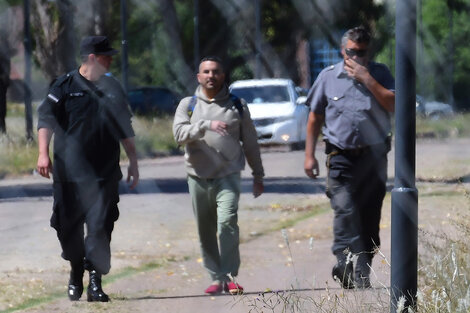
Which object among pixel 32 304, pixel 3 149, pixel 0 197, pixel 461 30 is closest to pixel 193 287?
pixel 32 304

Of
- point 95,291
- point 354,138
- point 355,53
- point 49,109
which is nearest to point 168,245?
point 95,291

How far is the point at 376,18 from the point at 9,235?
24.4 metres

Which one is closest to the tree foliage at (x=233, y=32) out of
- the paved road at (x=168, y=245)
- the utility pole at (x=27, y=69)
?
the utility pole at (x=27, y=69)

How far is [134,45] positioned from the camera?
53.7 metres

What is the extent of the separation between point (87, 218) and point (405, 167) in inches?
103

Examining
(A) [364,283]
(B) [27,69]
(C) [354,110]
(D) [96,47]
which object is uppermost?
(D) [96,47]

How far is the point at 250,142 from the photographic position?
23.4 ft

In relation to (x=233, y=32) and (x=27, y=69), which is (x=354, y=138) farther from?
(x=233, y=32)

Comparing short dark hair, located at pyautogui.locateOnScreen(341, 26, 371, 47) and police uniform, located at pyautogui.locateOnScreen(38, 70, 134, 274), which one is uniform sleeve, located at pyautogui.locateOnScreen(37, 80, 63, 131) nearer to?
police uniform, located at pyautogui.locateOnScreen(38, 70, 134, 274)

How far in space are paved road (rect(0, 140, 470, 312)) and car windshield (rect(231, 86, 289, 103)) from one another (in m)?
7.28

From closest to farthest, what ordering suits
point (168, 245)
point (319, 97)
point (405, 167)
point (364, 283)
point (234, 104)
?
point (405, 167) < point (364, 283) < point (319, 97) < point (234, 104) < point (168, 245)

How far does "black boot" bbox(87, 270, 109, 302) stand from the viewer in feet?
22.4

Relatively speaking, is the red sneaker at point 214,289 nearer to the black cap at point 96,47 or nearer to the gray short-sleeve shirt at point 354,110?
the gray short-sleeve shirt at point 354,110

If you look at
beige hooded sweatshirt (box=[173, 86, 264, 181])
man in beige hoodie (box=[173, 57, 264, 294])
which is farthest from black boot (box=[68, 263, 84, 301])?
beige hooded sweatshirt (box=[173, 86, 264, 181])
